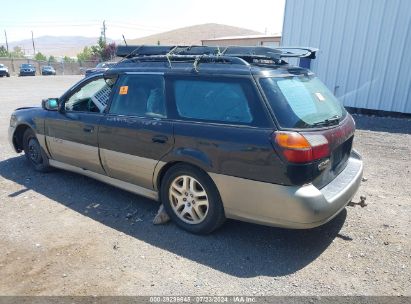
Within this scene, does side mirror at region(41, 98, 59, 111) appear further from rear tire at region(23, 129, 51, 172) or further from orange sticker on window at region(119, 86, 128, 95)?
orange sticker on window at region(119, 86, 128, 95)

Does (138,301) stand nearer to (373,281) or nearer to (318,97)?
(373,281)

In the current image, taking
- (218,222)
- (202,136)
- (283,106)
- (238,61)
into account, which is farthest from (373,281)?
(238,61)

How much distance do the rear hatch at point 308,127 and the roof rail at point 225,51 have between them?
0.42 meters

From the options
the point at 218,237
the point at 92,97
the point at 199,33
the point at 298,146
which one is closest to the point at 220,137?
the point at 298,146

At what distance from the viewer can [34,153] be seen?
5527 millimetres

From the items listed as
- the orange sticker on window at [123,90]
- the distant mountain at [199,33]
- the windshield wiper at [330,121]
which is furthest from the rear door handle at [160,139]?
the distant mountain at [199,33]

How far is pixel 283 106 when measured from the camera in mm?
3068

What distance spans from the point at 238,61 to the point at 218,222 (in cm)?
160

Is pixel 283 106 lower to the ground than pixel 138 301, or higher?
higher

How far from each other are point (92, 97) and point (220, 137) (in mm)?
2170

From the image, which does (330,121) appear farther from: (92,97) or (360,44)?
(360,44)

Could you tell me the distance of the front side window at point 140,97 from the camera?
3771 millimetres

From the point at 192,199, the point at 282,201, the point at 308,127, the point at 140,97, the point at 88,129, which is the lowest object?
the point at 192,199

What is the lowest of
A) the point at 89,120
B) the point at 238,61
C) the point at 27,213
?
the point at 27,213
